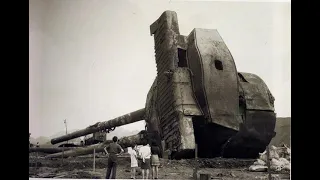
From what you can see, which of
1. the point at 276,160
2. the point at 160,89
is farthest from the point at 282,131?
the point at 160,89

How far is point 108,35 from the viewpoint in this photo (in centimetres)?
355

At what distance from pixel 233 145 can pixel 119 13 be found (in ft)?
3.99

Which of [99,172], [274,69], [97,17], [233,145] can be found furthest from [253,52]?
[99,172]

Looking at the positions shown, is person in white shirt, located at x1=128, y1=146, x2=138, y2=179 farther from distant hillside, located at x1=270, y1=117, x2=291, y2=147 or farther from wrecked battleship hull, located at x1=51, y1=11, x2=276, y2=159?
distant hillside, located at x1=270, y1=117, x2=291, y2=147

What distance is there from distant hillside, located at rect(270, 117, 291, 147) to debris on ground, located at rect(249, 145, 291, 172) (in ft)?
0.12

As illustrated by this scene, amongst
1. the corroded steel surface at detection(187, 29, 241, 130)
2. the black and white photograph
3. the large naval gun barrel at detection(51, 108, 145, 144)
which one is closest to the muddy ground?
the black and white photograph

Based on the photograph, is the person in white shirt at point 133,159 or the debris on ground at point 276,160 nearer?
the debris on ground at point 276,160

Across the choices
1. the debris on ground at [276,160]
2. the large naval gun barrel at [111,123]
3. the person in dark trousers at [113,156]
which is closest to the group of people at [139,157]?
the person in dark trousers at [113,156]

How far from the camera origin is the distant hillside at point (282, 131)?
132 inches

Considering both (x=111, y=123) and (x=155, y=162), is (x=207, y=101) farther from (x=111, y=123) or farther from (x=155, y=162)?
(x=111, y=123)

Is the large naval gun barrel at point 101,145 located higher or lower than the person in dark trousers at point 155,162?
higher

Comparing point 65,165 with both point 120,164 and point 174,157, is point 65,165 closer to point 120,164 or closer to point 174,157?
point 120,164

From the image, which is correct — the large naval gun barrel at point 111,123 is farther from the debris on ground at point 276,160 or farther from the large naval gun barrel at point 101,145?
the debris on ground at point 276,160

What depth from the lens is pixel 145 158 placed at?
3.47 meters
